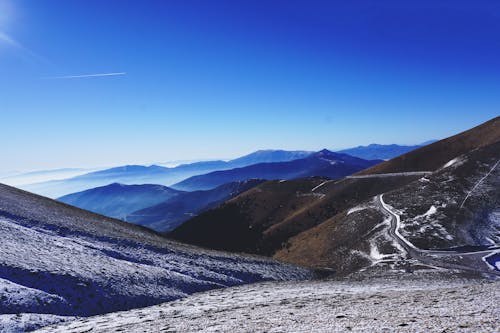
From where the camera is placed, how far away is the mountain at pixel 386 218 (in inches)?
2245

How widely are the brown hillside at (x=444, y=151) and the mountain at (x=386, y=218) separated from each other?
1.27 feet

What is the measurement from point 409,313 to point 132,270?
75.1 feet

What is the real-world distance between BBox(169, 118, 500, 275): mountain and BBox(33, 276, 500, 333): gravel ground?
28.2 metres

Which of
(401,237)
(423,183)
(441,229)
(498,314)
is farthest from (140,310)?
(423,183)

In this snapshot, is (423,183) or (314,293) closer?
(314,293)

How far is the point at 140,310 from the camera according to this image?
2344cm

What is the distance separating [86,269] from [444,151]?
151 m

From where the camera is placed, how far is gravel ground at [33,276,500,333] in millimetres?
15305

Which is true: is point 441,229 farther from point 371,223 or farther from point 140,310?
point 140,310

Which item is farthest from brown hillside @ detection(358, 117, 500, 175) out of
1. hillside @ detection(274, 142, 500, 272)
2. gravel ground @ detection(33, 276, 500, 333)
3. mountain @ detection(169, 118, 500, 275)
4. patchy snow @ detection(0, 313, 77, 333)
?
patchy snow @ detection(0, 313, 77, 333)

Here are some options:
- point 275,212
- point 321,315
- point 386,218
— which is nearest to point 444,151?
point 275,212

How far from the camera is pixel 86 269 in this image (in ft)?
88.2

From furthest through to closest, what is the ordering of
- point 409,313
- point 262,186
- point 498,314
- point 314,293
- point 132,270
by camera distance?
1. point 262,186
2. point 132,270
3. point 314,293
4. point 409,313
5. point 498,314

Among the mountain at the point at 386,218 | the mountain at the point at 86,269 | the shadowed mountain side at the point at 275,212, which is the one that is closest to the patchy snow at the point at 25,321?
the mountain at the point at 86,269
